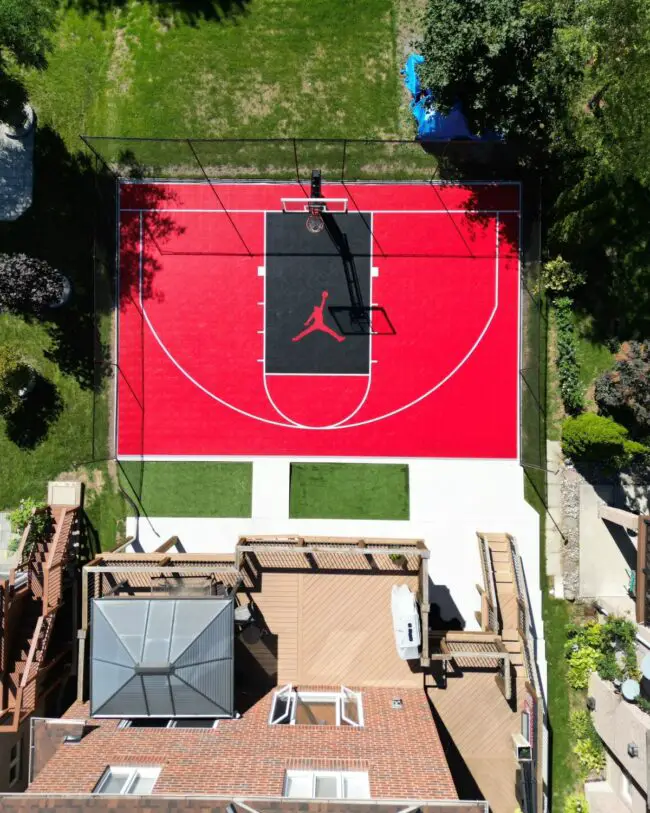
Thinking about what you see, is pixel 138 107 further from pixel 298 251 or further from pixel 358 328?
pixel 358 328

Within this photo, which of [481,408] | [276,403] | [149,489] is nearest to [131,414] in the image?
[149,489]

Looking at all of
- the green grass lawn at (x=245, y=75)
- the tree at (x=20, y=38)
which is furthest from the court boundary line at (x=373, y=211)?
the tree at (x=20, y=38)

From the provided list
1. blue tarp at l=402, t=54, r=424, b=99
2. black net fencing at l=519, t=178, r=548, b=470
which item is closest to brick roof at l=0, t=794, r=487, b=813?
black net fencing at l=519, t=178, r=548, b=470

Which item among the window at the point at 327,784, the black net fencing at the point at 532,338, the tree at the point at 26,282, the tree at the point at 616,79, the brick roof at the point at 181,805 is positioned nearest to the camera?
the brick roof at the point at 181,805

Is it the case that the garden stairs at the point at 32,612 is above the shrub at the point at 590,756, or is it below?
above

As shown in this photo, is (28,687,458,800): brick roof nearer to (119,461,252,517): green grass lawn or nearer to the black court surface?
(119,461,252,517): green grass lawn

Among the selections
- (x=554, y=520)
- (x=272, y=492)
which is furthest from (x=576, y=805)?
(x=272, y=492)

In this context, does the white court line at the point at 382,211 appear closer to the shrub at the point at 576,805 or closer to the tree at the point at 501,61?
the tree at the point at 501,61
